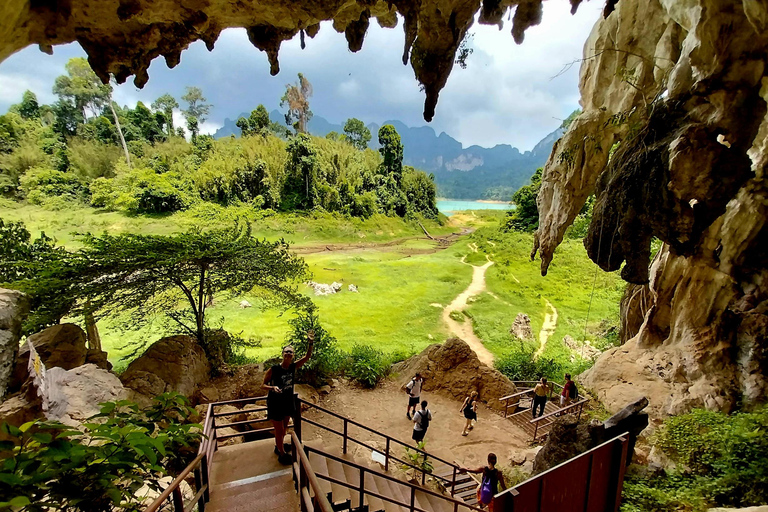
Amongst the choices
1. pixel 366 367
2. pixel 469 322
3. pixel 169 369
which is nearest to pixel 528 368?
pixel 366 367

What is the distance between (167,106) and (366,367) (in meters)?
47.4

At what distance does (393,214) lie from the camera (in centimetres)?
4316

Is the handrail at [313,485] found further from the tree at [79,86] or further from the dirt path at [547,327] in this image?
the tree at [79,86]

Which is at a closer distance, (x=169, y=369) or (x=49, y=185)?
(x=169, y=369)

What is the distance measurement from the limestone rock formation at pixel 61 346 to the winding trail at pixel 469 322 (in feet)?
45.0

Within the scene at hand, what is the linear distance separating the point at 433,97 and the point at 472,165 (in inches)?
7895

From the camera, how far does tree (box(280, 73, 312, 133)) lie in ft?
155

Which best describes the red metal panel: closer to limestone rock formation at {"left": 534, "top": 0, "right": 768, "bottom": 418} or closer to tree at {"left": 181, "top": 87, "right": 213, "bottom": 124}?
limestone rock formation at {"left": 534, "top": 0, "right": 768, "bottom": 418}

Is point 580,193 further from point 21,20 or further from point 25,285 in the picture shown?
point 25,285

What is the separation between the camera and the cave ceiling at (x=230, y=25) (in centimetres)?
657

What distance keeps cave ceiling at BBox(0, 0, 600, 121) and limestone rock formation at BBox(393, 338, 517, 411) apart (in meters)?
7.39

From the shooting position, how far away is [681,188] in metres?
6.26

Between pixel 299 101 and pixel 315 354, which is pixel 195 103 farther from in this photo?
pixel 315 354

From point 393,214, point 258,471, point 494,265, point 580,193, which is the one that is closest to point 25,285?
point 258,471
